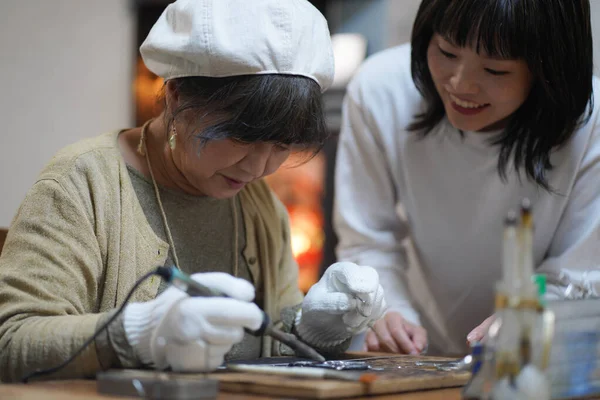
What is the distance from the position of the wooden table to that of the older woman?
6cm

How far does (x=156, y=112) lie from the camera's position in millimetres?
1486

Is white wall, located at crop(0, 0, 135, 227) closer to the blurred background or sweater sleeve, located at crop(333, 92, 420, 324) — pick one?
the blurred background

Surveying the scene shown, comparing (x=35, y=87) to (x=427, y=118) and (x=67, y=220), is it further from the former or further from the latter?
(x=67, y=220)

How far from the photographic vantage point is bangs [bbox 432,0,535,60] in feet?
4.31

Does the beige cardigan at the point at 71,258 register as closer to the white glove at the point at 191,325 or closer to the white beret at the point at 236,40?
the white glove at the point at 191,325

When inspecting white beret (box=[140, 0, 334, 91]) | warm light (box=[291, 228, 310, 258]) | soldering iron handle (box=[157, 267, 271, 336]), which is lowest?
warm light (box=[291, 228, 310, 258])

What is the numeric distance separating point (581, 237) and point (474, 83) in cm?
42

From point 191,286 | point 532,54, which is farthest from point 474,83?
point 191,286

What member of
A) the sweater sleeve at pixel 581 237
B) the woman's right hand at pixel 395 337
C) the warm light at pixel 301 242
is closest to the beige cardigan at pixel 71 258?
the woman's right hand at pixel 395 337

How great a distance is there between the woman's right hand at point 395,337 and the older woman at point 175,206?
261mm

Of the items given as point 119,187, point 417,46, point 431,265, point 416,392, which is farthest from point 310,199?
point 416,392

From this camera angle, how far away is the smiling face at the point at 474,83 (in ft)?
4.52

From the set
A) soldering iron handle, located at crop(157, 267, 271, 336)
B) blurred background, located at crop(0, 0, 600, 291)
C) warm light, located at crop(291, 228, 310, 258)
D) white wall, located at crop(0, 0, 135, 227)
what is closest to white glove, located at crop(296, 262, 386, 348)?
soldering iron handle, located at crop(157, 267, 271, 336)

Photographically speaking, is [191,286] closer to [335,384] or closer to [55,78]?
[335,384]
